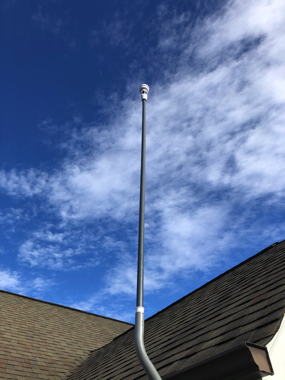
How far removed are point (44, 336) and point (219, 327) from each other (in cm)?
781

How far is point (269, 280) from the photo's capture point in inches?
216

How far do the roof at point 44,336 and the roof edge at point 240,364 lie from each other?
19.4ft

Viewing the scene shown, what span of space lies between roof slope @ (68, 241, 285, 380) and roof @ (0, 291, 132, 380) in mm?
887

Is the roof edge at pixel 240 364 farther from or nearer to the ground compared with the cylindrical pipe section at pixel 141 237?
nearer to the ground

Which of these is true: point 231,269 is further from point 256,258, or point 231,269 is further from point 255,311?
point 255,311

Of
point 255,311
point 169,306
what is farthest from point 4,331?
point 255,311

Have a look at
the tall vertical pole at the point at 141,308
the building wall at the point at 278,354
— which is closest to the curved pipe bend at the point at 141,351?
the tall vertical pole at the point at 141,308

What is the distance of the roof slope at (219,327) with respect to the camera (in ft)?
12.9

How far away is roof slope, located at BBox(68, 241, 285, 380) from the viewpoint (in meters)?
3.94

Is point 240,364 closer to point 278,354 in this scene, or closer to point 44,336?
point 278,354

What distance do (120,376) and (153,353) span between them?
84cm

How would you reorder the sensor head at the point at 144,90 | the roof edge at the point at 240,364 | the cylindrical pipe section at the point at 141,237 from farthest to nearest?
1. the sensor head at the point at 144,90
2. the cylindrical pipe section at the point at 141,237
3. the roof edge at the point at 240,364

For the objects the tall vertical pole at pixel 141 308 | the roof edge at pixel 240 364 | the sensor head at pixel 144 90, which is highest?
the sensor head at pixel 144 90

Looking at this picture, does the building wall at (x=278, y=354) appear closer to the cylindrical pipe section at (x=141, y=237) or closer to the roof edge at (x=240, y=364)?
the roof edge at (x=240, y=364)
